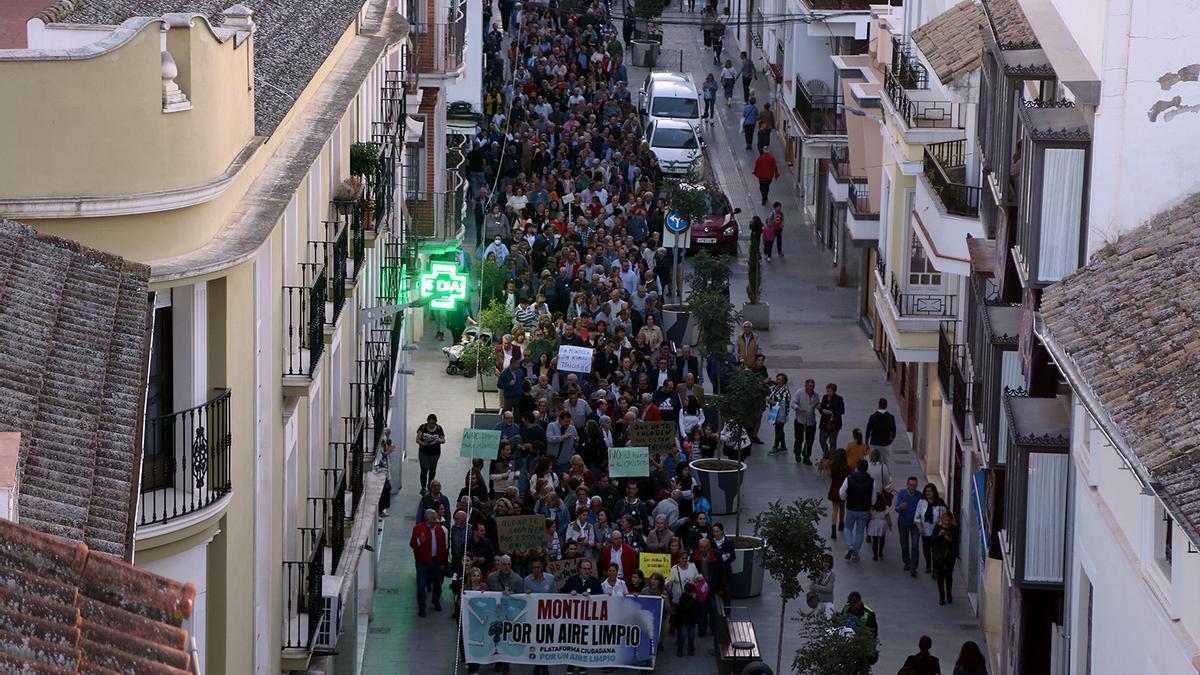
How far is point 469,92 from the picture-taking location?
177 ft

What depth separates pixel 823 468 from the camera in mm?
34000

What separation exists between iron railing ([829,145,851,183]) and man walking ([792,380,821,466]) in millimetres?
10014

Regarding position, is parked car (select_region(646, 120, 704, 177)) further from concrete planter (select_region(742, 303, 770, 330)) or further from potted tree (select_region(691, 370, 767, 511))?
potted tree (select_region(691, 370, 767, 511))

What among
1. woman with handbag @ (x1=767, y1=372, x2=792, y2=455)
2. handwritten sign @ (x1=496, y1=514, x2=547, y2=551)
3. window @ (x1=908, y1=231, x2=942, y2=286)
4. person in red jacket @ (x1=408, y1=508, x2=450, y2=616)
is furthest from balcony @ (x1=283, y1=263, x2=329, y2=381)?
window @ (x1=908, y1=231, x2=942, y2=286)

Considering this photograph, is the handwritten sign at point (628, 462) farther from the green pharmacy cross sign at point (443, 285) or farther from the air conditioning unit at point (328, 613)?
the air conditioning unit at point (328, 613)

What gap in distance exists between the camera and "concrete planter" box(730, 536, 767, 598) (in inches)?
1144

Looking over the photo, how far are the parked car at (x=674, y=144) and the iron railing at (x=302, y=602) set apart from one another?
33.8m

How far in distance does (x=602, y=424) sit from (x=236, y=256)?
15455 mm

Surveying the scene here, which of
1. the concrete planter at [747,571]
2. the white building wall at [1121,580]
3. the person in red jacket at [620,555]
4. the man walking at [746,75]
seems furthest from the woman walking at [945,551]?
the man walking at [746,75]

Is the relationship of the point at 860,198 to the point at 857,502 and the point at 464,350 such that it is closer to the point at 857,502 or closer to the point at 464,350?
the point at 464,350

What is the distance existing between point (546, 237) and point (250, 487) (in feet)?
82.2

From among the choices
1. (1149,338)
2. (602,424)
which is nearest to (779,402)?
(602,424)

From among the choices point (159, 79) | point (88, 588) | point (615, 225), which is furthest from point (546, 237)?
point (88, 588)

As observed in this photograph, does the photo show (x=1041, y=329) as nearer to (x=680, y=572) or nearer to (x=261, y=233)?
(x=261, y=233)
